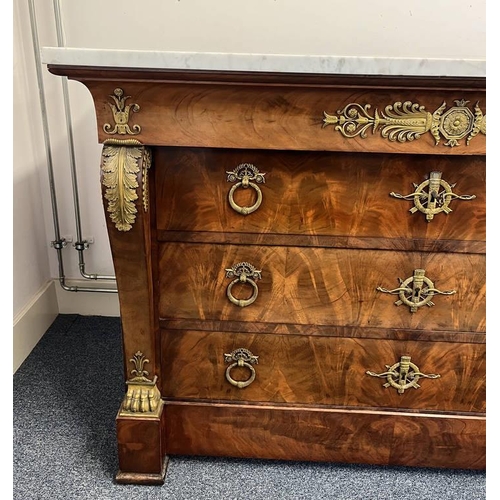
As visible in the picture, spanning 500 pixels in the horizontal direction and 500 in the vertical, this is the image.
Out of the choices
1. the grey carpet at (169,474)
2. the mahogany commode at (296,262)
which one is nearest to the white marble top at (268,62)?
the mahogany commode at (296,262)

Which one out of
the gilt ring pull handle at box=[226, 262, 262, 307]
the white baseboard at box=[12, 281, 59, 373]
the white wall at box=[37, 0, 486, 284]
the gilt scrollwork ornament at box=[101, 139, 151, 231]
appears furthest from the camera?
the white baseboard at box=[12, 281, 59, 373]

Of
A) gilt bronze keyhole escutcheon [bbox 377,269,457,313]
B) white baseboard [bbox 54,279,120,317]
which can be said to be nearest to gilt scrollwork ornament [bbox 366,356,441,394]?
gilt bronze keyhole escutcheon [bbox 377,269,457,313]

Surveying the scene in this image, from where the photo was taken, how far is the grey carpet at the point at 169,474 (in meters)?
1.20

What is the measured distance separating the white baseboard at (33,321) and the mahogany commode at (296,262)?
0.59 m

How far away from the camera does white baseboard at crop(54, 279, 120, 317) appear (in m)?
1.81

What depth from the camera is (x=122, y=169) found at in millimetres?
995

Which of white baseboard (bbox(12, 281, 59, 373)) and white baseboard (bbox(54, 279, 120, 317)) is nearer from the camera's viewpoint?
white baseboard (bbox(12, 281, 59, 373))

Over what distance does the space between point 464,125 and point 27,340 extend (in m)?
1.35

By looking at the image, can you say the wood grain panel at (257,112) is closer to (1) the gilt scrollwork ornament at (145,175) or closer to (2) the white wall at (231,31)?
(1) the gilt scrollwork ornament at (145,175)

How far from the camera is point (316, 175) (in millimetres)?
1042

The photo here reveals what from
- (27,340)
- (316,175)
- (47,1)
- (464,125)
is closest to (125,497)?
(27,340)

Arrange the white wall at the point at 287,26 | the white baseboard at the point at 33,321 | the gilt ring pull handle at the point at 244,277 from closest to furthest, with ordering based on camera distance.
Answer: the gilt ring pull handle at the point at 244,277 < the white wall at the point at 287,26 < the white baseboard at the point at 33,321

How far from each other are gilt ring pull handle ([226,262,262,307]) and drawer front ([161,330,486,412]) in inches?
3.3

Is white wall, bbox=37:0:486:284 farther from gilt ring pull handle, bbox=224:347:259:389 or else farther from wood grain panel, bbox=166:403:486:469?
wood grain panel, bbox=166:403:486:469
